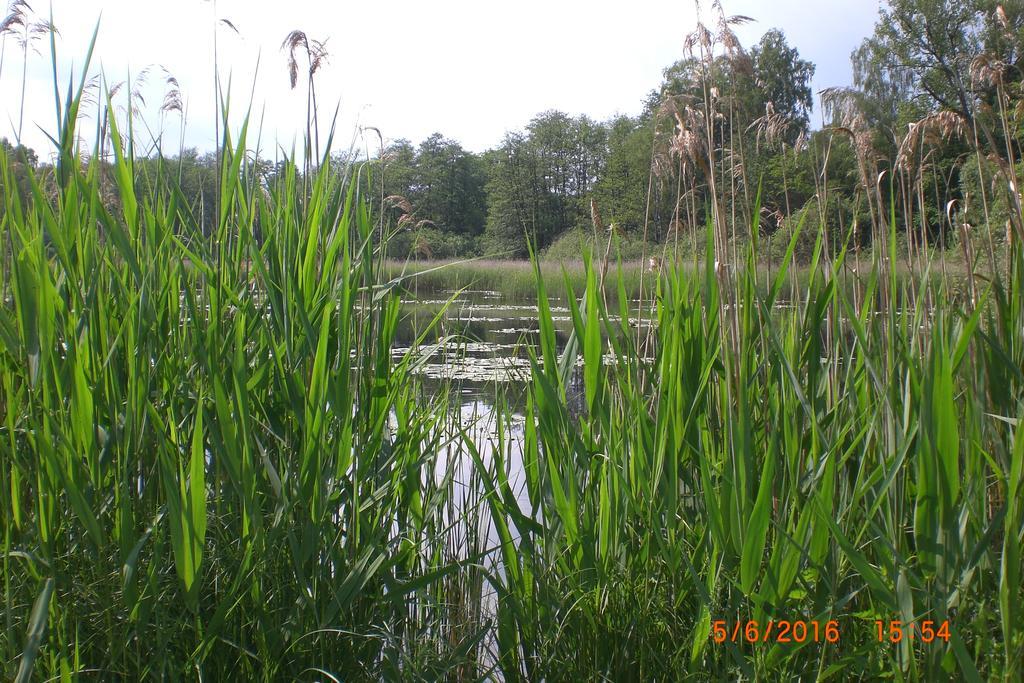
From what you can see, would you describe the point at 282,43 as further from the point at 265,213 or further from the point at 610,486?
the point at 610,486

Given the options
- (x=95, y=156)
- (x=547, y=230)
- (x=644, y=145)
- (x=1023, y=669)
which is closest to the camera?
(x=1023, y=669)

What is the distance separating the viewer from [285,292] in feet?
4.10

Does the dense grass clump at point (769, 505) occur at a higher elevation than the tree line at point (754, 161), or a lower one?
lower

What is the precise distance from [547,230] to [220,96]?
104ft

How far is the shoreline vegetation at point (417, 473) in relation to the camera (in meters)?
1.09

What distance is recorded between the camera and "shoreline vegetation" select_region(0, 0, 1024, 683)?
1090 mm

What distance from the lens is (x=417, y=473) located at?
1.59m

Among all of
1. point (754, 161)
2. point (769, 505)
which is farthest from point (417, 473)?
point (754, 161)

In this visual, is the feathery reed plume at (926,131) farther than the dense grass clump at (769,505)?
Yes

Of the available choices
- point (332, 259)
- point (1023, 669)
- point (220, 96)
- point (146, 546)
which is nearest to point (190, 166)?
point (220, 96)

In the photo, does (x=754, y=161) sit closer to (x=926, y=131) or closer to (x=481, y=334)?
(x=481, y=334)

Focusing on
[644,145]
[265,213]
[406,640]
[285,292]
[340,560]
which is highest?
[644,145]
